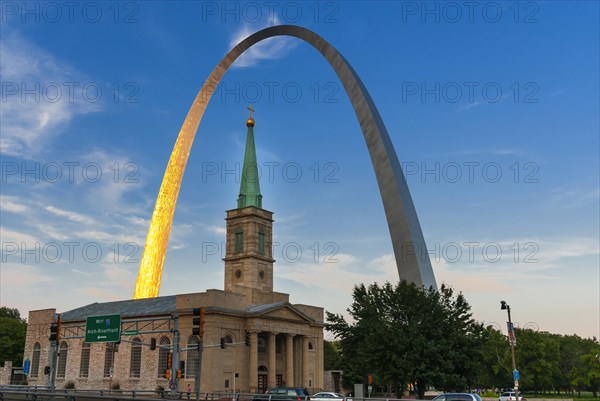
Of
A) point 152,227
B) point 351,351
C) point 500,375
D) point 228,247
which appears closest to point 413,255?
point 351,351

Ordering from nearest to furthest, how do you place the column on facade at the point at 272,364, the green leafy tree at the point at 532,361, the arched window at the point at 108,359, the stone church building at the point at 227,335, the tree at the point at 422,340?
the tree at the point at 422,340
the stone church building at the point at 227,335
the arched window at the point at 108,359
the column on facade at the point at 272,364
the green leafy tree at the point at 532,361

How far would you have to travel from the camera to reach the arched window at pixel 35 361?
7571cm

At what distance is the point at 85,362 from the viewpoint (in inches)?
2795

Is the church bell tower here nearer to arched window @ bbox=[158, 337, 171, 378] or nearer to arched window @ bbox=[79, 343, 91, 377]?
arched window @ bbox=[158, 337, 171, 378]

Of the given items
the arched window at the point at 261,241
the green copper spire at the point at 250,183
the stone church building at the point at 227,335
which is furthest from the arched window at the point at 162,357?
the green copper spire at the point at 250,183

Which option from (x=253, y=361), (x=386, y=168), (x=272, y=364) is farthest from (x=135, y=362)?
(x=386, y=168)

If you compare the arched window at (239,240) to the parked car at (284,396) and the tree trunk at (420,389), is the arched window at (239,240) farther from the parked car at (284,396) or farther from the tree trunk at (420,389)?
the tree trunk at (420,389)

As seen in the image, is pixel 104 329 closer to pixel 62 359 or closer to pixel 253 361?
pixel 253 361

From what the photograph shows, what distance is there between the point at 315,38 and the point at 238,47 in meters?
19.3

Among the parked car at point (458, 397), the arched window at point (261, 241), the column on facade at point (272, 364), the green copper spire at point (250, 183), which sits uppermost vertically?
the green copper spire at point (250, 183)

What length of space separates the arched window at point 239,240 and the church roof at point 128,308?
1310 cm

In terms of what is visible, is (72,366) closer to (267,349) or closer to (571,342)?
(267,349)

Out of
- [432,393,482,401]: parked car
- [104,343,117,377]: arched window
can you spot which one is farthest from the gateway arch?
[104,343,117,377]: arched window

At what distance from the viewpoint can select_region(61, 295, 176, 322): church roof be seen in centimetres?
6700
